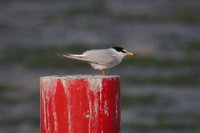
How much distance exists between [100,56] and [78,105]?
152 centimetres

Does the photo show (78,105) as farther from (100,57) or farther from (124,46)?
(124,46)

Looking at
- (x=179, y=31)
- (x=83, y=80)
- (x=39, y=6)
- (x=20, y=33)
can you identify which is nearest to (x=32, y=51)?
(x=20, y=33)

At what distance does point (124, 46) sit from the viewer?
13.9 m

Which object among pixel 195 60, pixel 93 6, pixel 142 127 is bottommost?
pixel 142 127

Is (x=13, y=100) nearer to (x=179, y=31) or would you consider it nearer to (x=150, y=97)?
(x=150, y=97)

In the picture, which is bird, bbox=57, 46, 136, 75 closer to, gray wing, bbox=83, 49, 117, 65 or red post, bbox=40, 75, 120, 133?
gray wing, bbox=83, 49, 117, 65

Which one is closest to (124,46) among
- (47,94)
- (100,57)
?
(100,57)

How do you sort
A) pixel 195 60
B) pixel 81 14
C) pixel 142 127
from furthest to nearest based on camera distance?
pixel 81 14 → pixel 195 60 → pixel 142 127

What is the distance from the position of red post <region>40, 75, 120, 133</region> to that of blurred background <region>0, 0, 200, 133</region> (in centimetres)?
738

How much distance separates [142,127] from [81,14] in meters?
3.60

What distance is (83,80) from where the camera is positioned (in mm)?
4738

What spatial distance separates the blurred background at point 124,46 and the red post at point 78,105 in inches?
290

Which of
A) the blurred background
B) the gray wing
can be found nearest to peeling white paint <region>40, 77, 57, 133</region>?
the gray wing

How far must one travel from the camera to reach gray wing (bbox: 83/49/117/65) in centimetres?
611
